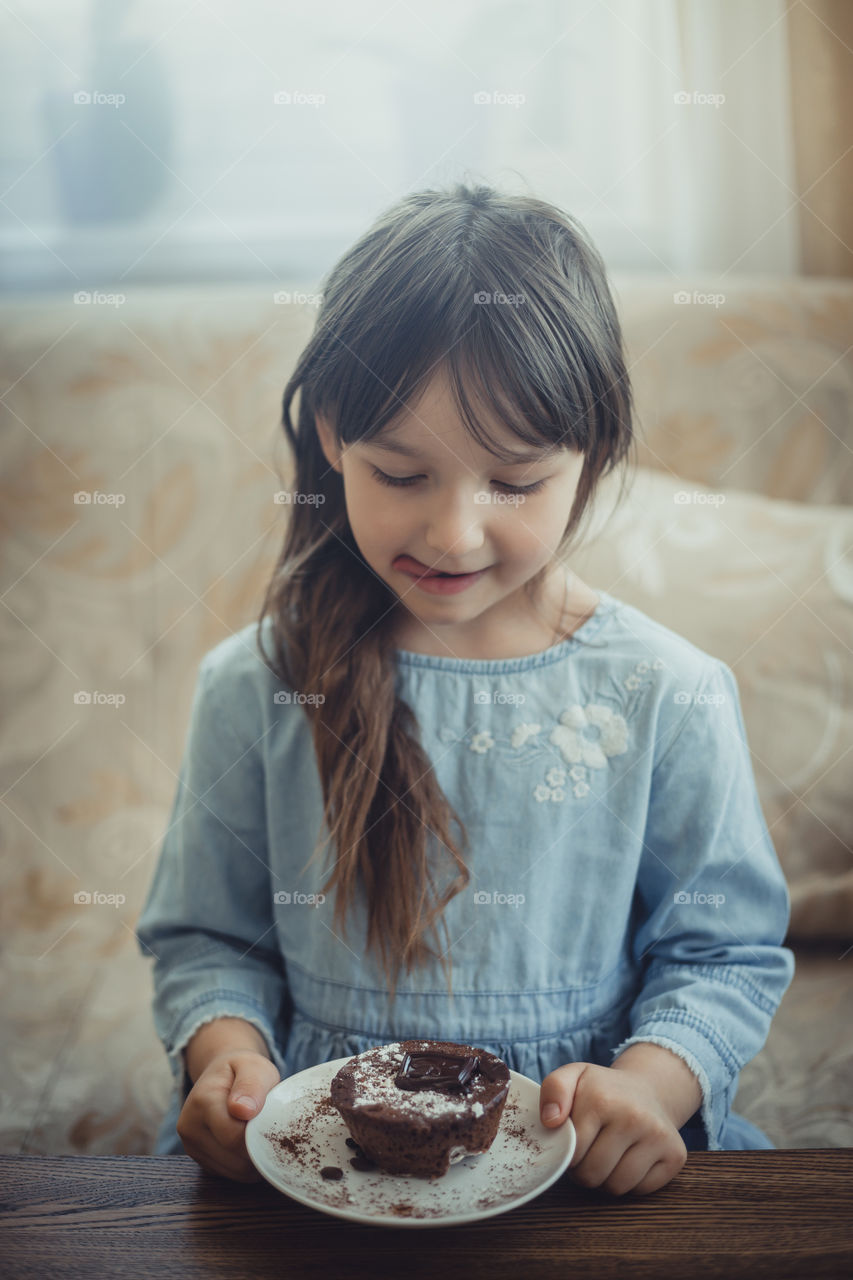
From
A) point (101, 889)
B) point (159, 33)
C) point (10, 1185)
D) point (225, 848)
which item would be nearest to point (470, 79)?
point (159, 33)

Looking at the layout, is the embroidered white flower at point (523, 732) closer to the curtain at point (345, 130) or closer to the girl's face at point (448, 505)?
the girl's face at point (448, 505)

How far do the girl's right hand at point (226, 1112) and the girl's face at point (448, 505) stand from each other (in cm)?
36

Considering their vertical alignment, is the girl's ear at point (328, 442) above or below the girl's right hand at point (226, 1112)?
above

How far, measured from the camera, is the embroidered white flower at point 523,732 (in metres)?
0.82

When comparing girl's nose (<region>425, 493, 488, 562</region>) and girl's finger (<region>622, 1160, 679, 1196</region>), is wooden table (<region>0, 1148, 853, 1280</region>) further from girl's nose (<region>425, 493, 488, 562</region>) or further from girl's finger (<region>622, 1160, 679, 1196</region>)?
girl's nose (<region>425, 493, 488, 562</region>)

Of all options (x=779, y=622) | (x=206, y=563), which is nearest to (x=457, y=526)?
(x=779, y=622)

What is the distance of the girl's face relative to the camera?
2.29ft

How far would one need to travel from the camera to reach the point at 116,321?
1296mm

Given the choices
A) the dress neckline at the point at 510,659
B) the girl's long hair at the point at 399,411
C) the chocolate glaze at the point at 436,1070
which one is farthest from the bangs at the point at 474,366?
the chocolate glaze at the point at 436,1070

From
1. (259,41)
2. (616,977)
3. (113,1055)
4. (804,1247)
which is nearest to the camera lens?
(804,1247)

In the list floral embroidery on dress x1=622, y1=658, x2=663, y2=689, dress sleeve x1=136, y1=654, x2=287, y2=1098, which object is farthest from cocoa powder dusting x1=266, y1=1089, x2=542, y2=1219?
floral embroidery on dress x1=622, y1=658, x2=663, y2=689

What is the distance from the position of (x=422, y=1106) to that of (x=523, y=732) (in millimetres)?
342

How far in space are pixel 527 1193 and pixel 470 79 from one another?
1.16m

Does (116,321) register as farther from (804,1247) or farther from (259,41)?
(804,1247)
